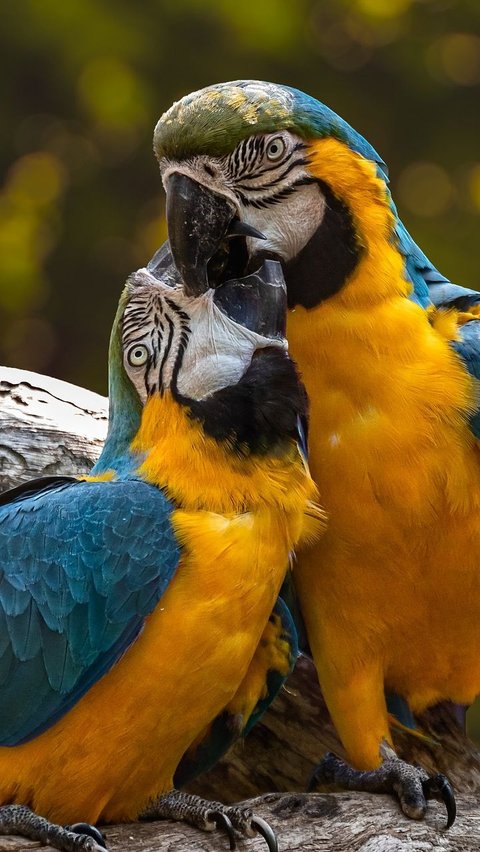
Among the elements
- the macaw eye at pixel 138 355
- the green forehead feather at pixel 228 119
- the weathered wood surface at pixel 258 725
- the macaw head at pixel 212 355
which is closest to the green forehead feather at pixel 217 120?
the green forehead feather at pixel 228 119

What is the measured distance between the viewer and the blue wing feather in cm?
242

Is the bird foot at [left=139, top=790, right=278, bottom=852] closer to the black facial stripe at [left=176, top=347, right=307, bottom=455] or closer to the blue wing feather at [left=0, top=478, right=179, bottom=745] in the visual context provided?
the blue wing feather at [left=0, top=478, right=179, bottom=745]

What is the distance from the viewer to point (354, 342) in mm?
2760

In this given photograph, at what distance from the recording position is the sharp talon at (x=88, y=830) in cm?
238

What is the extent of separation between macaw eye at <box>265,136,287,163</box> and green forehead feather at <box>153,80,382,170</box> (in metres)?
0.02

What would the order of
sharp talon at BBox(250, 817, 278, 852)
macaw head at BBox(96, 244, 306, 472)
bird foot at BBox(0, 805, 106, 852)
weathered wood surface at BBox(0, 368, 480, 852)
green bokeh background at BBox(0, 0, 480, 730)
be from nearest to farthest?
1. bird foot at BBox(0, 805, 106, 852)
2. sharp talon at BBox(250, 817, 278, 852)
3. macaw head at BBox(96, 244, 306, 472)
4. weathered wood surface at BBox(0, 368, 480, 852)
5. green bokeh background at BBox(0, 0, 480, 730)

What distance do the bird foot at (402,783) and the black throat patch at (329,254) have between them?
113cm

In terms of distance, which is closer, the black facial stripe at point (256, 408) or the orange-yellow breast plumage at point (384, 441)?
the black facial stripe at point (256, 408)

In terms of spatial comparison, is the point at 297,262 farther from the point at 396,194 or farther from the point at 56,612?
the point at 396,194

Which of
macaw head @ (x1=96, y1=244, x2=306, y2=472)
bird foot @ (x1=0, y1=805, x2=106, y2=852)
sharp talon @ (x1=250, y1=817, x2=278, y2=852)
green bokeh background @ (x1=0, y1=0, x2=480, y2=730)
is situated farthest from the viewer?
green bokeh background @ (x1=0, y1=0, x2=480, y2=730)

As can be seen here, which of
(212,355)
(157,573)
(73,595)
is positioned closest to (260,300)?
(212,355)

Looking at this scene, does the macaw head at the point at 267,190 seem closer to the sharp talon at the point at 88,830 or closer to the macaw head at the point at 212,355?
the macaw head at the point at 212,355

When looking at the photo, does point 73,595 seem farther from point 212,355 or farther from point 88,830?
point 212,355

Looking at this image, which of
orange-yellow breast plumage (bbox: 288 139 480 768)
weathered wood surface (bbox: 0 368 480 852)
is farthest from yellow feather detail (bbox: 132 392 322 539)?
weathered wood surface (bbox: 0 368 480 852)
